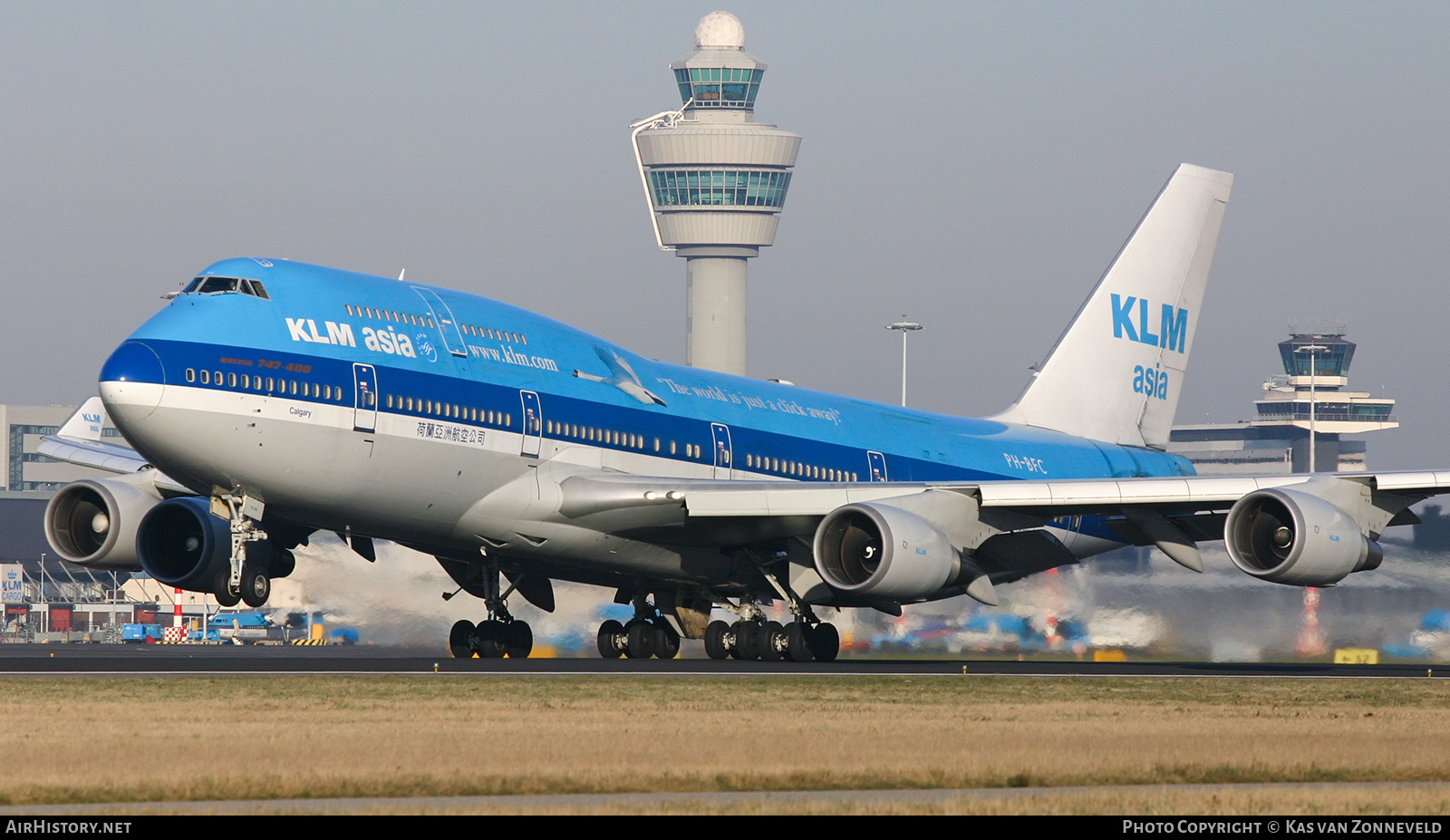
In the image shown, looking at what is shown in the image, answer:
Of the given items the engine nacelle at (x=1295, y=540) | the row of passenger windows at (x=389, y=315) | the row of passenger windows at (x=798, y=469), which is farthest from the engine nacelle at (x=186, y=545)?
the engine nacelle at (x=1295, y=540)

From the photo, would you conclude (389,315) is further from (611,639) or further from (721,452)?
(611,639)

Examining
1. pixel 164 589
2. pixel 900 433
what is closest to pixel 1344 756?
pixel 900 433

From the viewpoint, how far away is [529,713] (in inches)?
843

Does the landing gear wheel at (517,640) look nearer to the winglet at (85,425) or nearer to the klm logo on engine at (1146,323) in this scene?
the winglet at (85,425)

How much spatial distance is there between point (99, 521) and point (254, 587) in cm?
569

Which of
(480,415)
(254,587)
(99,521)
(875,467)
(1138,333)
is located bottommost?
(254,587)

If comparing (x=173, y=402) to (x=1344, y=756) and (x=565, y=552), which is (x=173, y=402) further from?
(x=1344, y=756)

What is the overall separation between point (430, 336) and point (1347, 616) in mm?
22794

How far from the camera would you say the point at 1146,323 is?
4716cm

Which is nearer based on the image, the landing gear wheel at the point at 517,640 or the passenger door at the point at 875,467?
the landing gear wheel at the point at 517,640

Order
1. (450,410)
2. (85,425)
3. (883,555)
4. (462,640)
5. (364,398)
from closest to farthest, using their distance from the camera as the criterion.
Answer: (364,398)
(883,555)
(450,410)
(462,640)
(85,425)

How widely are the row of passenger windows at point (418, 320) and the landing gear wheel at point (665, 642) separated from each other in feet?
26.1

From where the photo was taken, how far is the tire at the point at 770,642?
35.7m

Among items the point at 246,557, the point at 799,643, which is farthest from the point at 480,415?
the point at 799,643
